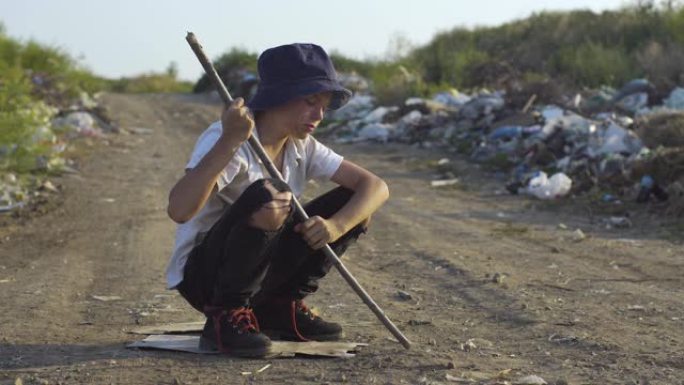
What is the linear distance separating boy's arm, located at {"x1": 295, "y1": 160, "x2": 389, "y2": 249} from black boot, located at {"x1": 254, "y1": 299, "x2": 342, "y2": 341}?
0.43 m

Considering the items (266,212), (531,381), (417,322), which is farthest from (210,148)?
(417,322)

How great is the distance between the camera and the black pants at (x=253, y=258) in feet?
12.4

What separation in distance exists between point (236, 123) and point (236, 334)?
803mm

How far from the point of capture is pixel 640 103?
1462cm

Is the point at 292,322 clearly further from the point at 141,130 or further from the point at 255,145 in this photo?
the point at 141,130

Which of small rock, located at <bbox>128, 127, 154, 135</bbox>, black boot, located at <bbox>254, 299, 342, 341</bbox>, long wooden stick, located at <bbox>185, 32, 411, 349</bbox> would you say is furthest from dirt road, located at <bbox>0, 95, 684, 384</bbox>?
small rock, located at <bbox>128, 127, 154, 135</bbox>

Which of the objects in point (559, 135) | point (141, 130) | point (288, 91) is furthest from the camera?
point (141, 130)

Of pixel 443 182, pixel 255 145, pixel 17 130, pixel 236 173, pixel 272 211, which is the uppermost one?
pixel 255 145

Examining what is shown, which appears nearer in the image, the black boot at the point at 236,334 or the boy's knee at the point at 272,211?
the boy's knee at the point at 272,211

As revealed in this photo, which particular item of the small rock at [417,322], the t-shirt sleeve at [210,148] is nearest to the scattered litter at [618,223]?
the small rock at [417,322]

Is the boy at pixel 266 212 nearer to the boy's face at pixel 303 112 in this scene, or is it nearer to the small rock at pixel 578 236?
the boy's face at pixel 303 112

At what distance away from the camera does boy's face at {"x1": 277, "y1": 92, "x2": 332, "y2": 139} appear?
3.99m

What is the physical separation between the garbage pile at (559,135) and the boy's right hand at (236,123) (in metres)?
6.70

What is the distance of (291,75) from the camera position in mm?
3934
